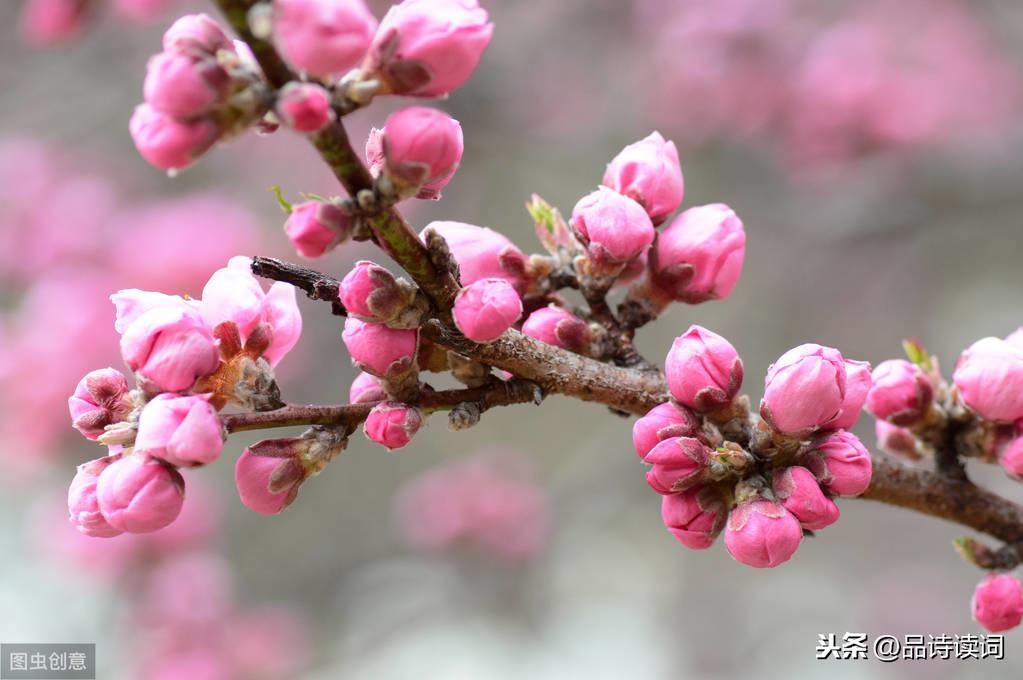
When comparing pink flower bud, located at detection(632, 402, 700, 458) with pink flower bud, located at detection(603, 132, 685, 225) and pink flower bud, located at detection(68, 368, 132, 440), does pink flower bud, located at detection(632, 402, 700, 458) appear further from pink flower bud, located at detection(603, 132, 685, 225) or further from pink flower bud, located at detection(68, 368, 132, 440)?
pink flower bud, located at detection(68, 368, 132, 440)

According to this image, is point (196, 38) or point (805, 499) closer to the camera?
point (196, 38)

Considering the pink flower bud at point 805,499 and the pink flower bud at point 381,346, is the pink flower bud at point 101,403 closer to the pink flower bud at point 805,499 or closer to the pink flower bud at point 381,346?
the pink flower bud at point 381,346

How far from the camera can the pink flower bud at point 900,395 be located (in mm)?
1093

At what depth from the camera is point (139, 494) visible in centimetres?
83

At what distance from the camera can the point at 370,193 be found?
28.9 inches

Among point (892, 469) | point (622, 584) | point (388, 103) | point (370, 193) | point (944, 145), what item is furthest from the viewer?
point (622, 584)

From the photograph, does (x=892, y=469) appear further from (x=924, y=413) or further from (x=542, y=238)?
(x=542, y=238)

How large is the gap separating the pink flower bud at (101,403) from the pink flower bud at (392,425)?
25 cm

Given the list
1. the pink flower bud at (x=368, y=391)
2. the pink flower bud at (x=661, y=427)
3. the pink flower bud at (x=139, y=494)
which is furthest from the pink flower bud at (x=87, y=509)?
the pink flower bud at (x=661, y=427)

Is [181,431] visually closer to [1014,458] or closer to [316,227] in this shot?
[316,227]

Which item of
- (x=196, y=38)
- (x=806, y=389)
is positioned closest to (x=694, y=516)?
(x=806, y=389)

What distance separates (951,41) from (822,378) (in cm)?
443

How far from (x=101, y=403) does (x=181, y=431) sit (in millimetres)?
183

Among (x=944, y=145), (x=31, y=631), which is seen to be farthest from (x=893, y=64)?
(x=31, y=631)
